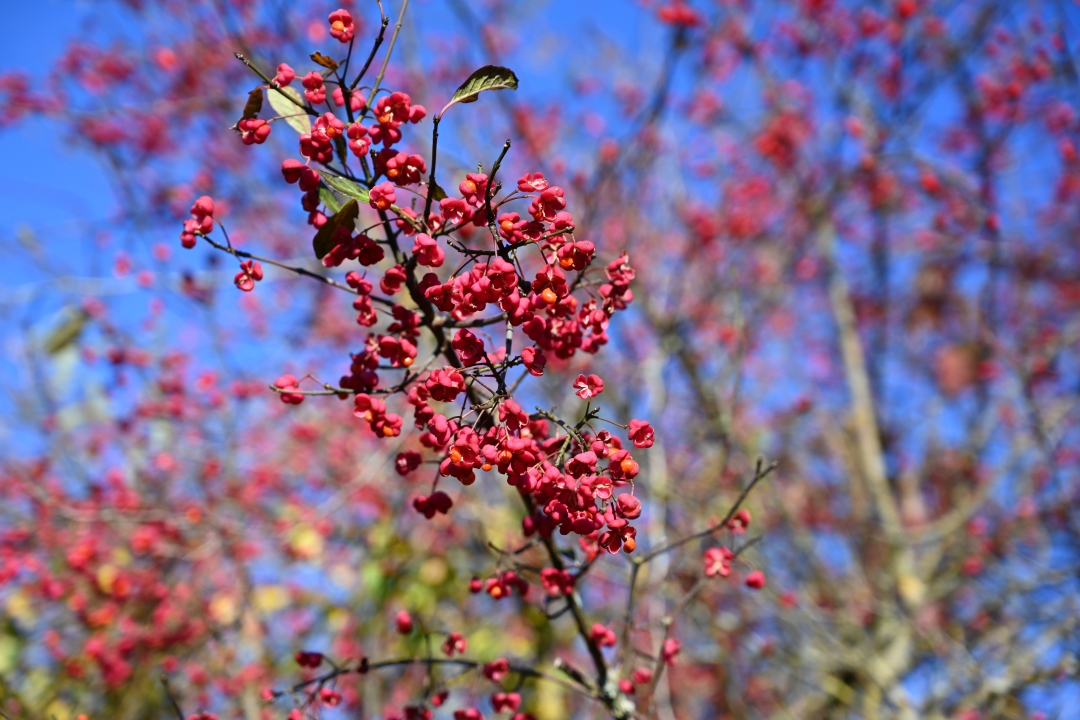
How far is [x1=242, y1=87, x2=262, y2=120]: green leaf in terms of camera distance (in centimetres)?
153

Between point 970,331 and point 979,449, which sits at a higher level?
point 970,331

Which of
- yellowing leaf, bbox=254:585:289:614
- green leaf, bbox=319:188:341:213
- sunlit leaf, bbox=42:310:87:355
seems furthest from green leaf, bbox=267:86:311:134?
yellowing leaf, bbox=254:585:289:614

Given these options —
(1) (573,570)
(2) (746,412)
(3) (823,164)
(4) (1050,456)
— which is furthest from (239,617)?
(3) (823,164)

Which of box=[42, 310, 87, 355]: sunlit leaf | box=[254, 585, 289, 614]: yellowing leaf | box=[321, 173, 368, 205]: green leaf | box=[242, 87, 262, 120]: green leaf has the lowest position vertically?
box=[321, 173, 368, 205]: green leaf

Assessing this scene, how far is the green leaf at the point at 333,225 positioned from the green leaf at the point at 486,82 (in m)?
0.34

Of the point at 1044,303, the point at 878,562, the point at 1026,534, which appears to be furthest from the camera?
the point at 1044,303

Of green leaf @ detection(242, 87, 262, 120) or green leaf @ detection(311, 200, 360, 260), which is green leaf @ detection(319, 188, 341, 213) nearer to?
green leaf @ detection(311, 200, 360, 260)

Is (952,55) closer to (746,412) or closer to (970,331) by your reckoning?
(746,412)

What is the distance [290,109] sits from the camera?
163 cm

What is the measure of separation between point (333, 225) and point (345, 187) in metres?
0.09

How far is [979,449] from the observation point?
6.80 meters

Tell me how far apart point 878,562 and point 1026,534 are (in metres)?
1.37

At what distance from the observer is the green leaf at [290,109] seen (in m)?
1.61

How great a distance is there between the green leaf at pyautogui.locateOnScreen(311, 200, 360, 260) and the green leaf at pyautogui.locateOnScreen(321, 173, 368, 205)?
0.08 ft
